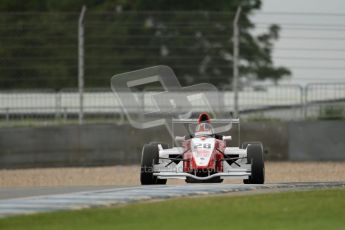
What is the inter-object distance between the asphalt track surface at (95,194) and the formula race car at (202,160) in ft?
3.52

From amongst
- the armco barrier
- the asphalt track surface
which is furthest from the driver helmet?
the armco barrier

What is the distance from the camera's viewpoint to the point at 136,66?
2395 cm

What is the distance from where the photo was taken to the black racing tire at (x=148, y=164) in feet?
54.2

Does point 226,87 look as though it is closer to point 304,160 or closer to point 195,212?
point 304,160

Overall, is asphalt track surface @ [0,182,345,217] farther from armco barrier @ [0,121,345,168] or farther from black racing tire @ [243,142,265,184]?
armco barrier @ [0,121,345,168]

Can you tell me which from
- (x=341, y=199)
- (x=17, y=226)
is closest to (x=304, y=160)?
(x=341, y=199)

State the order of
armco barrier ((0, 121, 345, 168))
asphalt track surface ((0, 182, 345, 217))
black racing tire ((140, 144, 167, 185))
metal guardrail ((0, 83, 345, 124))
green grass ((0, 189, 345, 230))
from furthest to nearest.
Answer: metal guardrail ((0, 83, 345, 124)) < armco barrier ((0, 121, 345, 168)) < black racing tire ((140, 144, 167, 185)) < asphalt track surface ((0, 182, 345, 217)) < green grass ((0, 189, 345, 230))

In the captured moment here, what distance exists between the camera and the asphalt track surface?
40.7 feet

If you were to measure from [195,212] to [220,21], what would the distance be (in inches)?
489

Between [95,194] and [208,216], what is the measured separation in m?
2.75

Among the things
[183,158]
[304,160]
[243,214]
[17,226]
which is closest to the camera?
[17,226]

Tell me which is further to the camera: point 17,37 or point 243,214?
point 17,37

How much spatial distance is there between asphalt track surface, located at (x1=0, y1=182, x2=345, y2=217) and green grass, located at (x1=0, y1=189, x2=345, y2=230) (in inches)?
18.3

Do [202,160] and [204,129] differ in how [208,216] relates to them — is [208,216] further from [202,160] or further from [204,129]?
[204,129]
